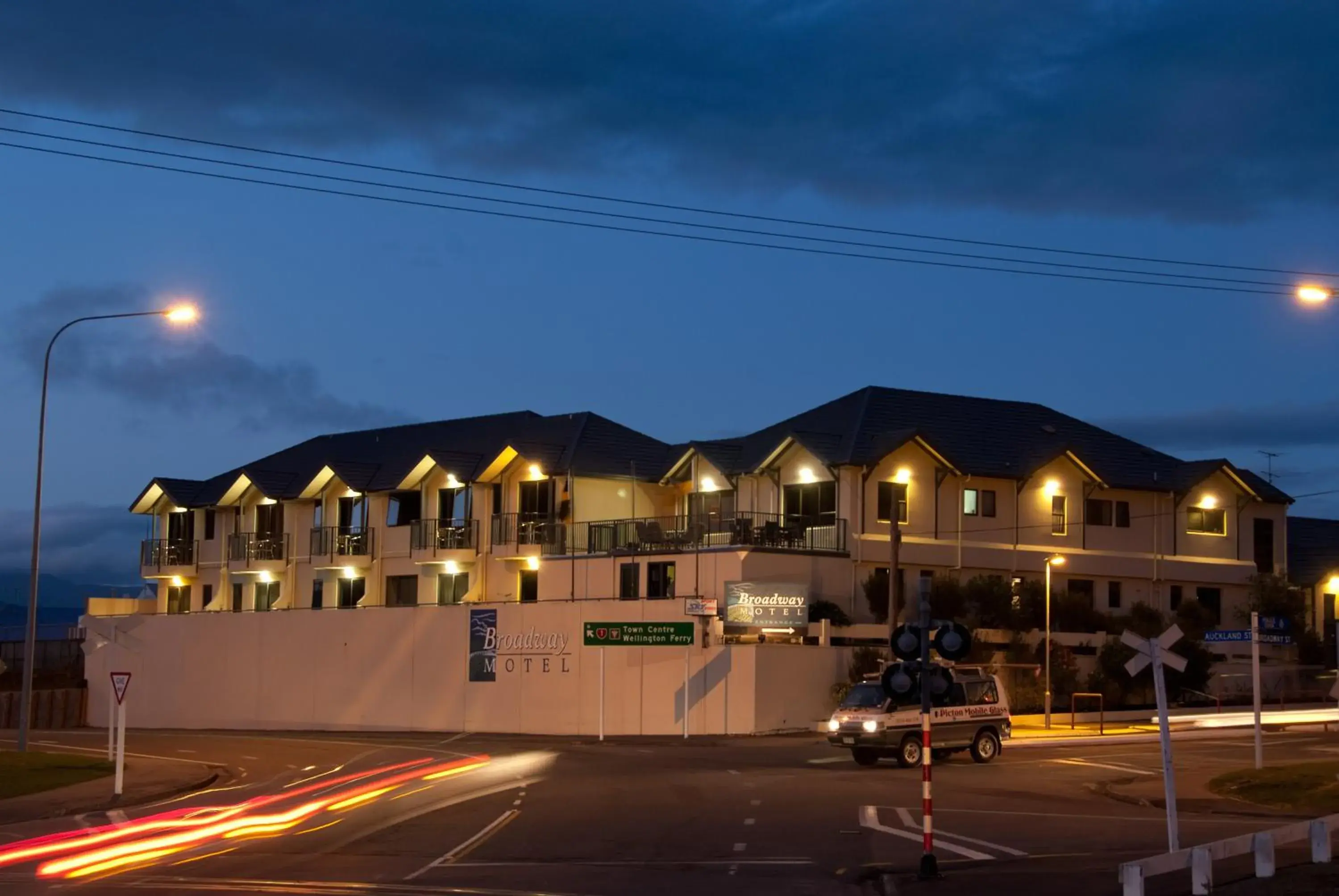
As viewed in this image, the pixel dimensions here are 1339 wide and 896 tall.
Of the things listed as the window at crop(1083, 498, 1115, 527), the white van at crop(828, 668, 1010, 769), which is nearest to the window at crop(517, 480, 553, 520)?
the window at crop(1083, 498, 1115, 527)

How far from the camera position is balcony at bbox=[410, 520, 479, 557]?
62.3m

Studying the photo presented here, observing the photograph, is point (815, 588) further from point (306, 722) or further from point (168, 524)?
point (168, 524)

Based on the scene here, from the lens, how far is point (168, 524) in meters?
76.4

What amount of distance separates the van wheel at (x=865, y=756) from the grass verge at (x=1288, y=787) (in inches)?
279

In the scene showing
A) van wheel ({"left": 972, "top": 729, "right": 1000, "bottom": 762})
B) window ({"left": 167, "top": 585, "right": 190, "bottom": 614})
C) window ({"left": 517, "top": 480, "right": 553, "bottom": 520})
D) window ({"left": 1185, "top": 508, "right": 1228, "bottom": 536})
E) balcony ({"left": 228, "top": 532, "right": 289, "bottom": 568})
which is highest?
window ({"left": 517, "top": 480, "right": 553, "bottom": 520})

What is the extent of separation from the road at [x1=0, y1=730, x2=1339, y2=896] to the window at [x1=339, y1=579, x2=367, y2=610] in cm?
2705

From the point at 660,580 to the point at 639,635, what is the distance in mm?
6153

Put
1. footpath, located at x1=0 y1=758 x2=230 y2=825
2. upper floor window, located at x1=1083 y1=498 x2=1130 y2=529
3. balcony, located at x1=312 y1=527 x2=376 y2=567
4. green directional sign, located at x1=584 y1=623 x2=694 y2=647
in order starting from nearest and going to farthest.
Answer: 1. footpath, located at x1=0 y1=758 x2=230 y2=825
2. green directional sign, located at x1=584 y1=623 x2=694 y2=647
3. upper floor window, located at x1=1083 y1=498 x2=1130 y2=529
4. balcony, located at x1=312 y1=527 x2=376 y2=567

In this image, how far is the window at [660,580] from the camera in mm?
53188

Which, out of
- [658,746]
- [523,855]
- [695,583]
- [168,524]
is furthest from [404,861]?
[168,524]

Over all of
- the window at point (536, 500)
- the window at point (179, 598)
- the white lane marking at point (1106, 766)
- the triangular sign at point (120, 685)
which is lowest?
the white lane marking at point (1106, 766)

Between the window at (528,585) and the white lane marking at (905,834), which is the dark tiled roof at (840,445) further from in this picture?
the white lane marking at (905,834)

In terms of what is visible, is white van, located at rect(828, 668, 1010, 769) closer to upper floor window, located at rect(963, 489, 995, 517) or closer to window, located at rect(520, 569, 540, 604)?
upper floor window, located at rect(963, 489, 995, 517)

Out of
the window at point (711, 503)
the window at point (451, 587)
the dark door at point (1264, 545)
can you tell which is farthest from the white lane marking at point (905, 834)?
the dark door at point (1264, 545)
